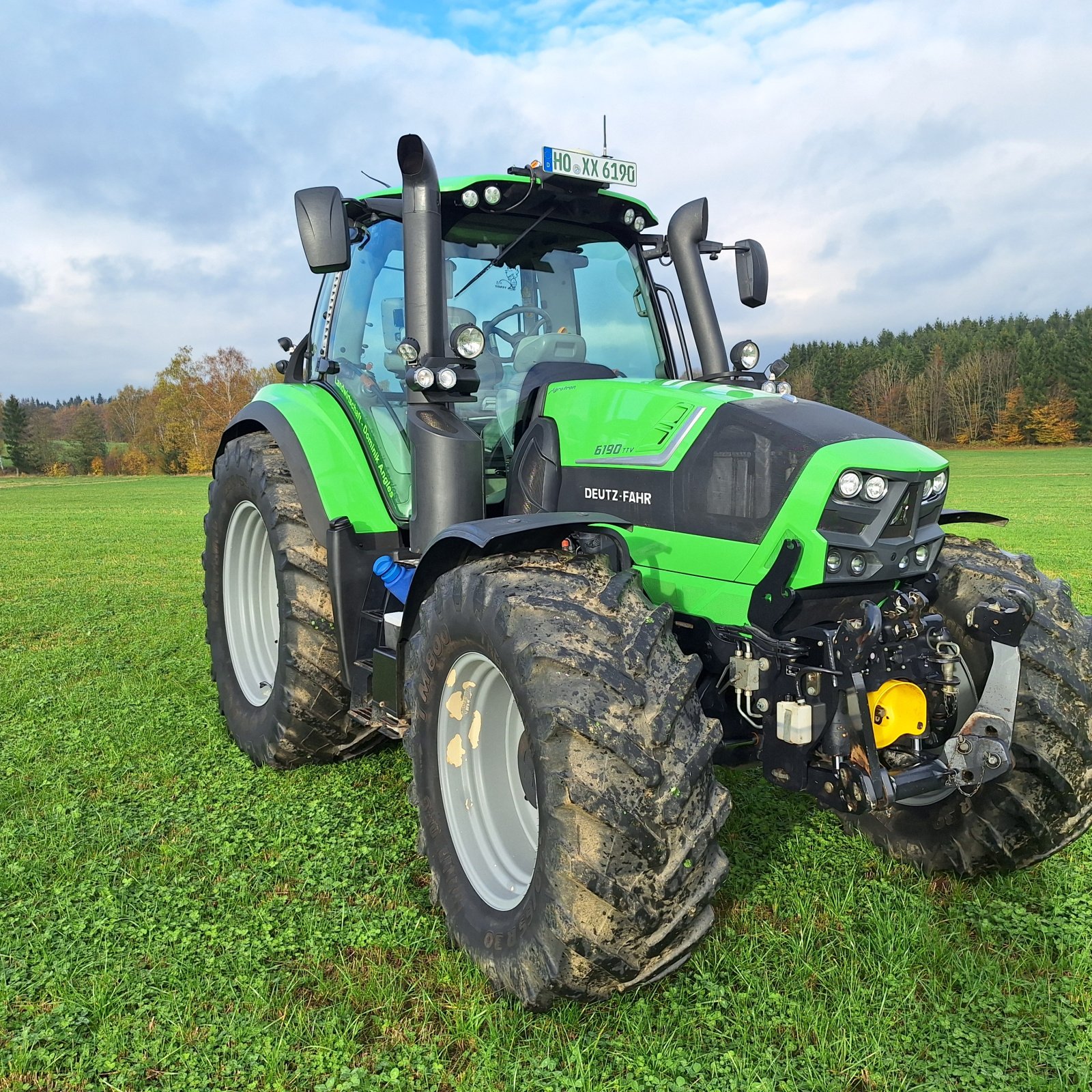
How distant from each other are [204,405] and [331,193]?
231 feet

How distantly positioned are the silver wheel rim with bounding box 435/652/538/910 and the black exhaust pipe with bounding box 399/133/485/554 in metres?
0.75

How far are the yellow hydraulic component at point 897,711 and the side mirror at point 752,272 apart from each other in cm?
207

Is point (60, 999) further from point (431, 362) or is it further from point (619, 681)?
point (431, 362)

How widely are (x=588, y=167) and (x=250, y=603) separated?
291 cm

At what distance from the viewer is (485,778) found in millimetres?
3143

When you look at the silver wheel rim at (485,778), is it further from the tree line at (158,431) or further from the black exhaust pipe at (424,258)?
the tree line at (158,431)

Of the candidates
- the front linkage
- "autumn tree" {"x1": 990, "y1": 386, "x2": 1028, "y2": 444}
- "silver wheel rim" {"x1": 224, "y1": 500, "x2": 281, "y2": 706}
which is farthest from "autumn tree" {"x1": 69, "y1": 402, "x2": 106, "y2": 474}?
the front linkage

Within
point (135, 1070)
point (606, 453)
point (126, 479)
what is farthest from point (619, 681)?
point (126, 479)

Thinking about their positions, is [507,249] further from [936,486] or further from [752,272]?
[936,486]

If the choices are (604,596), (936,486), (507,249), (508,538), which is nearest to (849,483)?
(936,486)

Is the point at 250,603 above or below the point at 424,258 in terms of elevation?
below

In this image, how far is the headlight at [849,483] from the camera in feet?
8.89

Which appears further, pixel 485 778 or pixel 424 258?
pixel 424 258

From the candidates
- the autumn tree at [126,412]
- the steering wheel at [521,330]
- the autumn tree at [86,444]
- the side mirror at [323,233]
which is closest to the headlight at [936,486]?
the steering wheel at [521,330]
